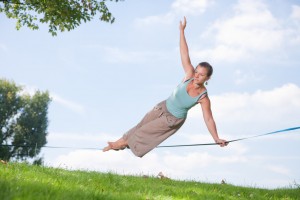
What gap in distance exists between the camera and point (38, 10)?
18438mm

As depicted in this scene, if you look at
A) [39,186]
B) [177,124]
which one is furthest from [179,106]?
[39,186]

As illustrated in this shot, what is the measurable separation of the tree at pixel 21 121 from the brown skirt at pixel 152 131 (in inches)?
1114

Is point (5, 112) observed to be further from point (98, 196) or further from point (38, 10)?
point (98, 196)

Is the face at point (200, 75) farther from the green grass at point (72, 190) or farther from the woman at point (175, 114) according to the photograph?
the green grass at point (72, 190)

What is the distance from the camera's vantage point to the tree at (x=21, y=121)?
35094 mm

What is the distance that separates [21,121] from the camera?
117 ft

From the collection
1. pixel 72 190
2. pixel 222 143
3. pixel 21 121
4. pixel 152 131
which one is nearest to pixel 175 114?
pixel 152 131

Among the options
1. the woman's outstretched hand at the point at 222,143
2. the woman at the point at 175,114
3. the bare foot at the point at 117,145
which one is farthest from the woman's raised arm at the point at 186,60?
the bare foot at the point at 117,145

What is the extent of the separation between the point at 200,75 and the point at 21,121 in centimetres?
3106

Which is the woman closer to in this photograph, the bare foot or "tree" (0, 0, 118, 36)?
the bare foot

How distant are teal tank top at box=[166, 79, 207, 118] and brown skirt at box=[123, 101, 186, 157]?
12 cm

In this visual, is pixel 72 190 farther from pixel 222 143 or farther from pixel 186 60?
pixel 186 60

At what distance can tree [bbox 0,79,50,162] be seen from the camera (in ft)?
115

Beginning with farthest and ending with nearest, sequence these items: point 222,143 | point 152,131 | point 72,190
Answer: point 152,131 → point 222,143 → point 72,190
